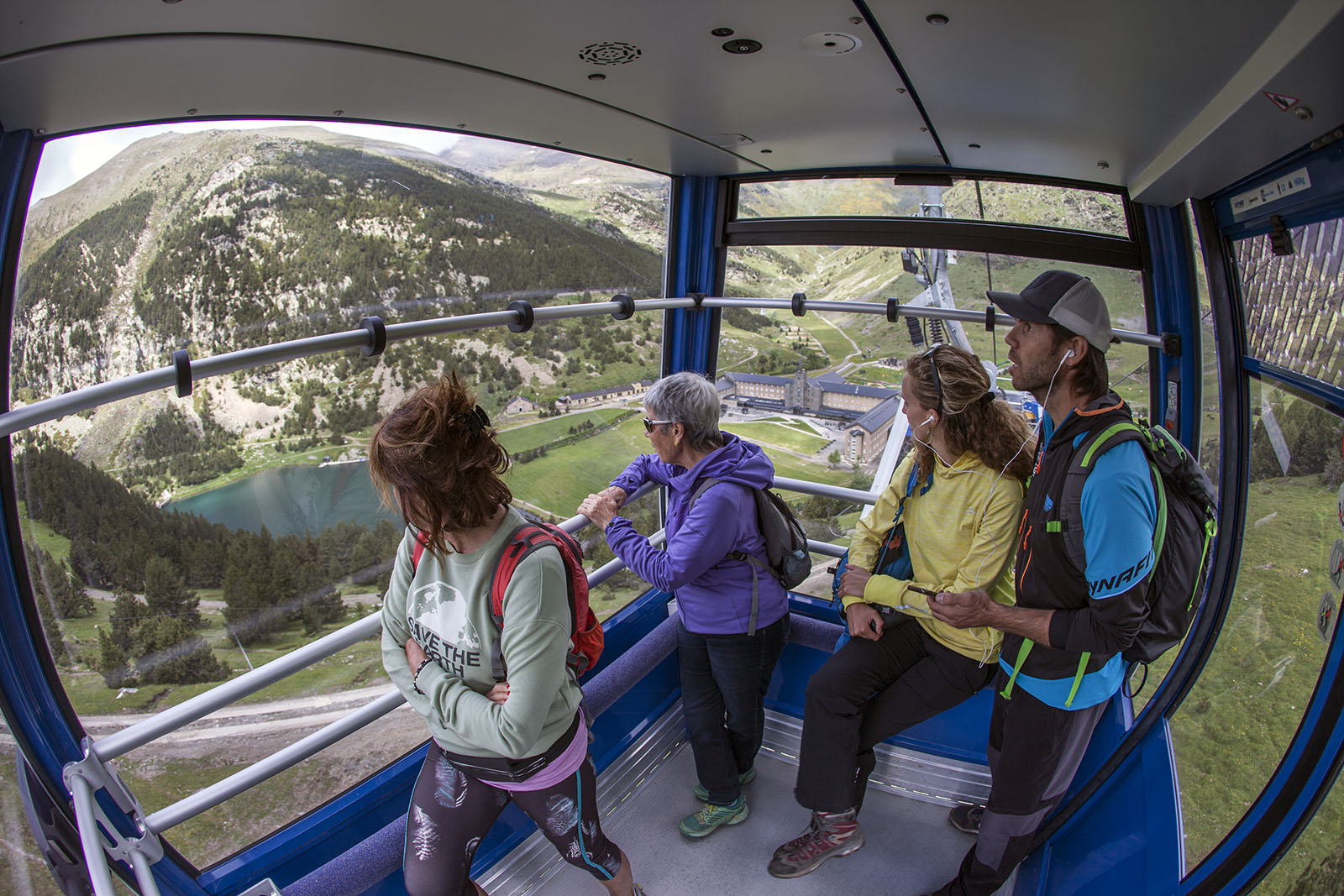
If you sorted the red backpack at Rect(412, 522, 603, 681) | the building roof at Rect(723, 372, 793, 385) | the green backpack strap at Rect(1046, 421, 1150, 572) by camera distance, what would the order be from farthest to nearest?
the building roof at Rect(723, 372, 793, 385) < the green backpack strap at Rect(1046, 421, 1150, 572) < the red backpack at Rect(412, 522, 603, 681)

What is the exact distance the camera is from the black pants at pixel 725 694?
8.54 feet

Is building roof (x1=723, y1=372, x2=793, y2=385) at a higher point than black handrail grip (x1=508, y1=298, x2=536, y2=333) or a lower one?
lower

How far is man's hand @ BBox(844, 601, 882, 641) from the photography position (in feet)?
8.13

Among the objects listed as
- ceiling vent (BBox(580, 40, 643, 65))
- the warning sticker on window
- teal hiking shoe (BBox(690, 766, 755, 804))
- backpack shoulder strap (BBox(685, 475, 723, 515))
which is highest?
ceiling vent (BBox(580, 40, 643, 65))

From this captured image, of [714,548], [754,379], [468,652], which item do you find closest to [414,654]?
[468,652]

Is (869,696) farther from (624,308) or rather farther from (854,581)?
(624,308)

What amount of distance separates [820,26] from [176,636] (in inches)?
84.2

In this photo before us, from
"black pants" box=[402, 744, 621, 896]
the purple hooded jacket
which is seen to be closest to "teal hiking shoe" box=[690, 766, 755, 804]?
the purple hooded jacket

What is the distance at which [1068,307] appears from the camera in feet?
6.52

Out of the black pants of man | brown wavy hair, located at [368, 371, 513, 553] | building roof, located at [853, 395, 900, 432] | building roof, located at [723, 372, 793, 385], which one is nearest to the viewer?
brown wavy hair, located at [368, 371, 513, 553]

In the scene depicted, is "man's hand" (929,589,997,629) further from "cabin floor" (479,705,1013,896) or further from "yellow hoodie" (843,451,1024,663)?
"cabin floor" (479,705,1013,896)

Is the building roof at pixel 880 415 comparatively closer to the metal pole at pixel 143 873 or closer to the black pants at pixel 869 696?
the black pants at pixel 869 696

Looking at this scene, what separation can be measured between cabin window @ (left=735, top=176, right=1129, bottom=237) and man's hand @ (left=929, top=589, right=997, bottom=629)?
5.30ft

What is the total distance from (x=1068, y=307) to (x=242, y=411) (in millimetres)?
2297
